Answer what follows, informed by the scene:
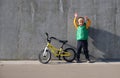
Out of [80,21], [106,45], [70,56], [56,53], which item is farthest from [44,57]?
[106,45]

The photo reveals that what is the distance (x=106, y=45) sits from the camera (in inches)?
472

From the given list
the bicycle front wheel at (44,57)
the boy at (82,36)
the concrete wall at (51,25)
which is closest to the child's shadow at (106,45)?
the concrete wall at (51,25)

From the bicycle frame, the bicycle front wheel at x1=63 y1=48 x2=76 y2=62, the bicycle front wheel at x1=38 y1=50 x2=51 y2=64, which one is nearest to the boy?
the bicycle front wheel at x1=63 y1=48 x2=76 y2=62

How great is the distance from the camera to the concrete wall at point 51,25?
39.4ft

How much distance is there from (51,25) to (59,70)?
1955 millimetres

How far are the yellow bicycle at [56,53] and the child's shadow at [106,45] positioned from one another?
0.90 meters

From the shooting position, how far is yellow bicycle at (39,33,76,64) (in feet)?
38.3

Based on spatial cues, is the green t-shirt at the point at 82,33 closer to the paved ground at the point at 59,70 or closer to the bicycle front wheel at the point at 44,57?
the paved ground at the point at 59,70

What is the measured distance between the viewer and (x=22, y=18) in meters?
12.2

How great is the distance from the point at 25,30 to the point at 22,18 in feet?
1.41

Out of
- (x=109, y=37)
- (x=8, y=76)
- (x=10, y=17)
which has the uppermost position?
(x=10, y=17)

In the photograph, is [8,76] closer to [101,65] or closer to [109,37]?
[101,65]

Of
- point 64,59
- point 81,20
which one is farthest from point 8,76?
point 81,20

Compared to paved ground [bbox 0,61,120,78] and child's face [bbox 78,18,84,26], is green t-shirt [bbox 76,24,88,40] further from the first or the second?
paved ground [bbox 0,61,120,78]
